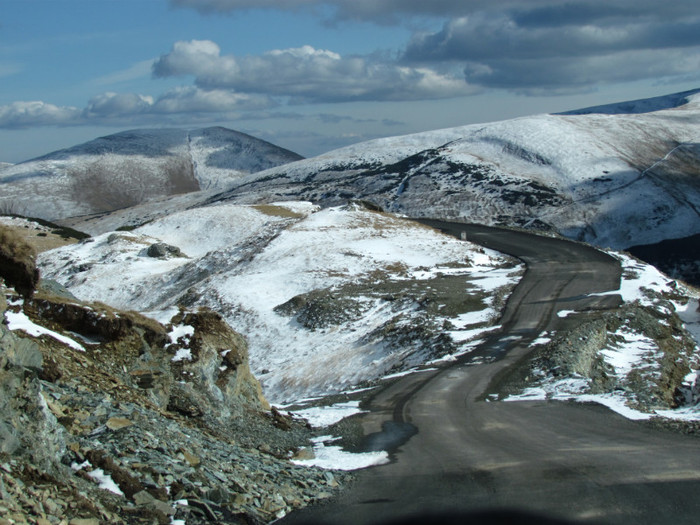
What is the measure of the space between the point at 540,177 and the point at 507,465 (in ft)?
309

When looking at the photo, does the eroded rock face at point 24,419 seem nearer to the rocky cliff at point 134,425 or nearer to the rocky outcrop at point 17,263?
the rocky cliff at point 134,425

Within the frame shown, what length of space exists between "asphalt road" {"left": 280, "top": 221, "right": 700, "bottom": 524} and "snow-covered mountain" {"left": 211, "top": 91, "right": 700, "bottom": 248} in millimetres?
67400

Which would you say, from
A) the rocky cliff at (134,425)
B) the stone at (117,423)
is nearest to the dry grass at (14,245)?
the rocky cliff at (134,425)

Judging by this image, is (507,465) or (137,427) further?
(507,465)

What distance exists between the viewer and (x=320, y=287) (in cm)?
4000

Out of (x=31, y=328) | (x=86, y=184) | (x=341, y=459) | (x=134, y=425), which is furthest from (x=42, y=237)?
(x=86, y=184)

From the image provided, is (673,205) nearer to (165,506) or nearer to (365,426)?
(365,426)

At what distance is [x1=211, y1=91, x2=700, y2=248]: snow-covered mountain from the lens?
84625 mm

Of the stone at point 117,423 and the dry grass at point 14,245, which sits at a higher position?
the dry grass at point 14,245

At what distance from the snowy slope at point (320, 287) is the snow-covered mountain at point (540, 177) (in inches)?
1338

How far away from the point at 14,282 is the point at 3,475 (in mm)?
7212

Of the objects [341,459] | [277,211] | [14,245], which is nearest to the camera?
[14,245]

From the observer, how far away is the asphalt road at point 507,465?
30.9ft

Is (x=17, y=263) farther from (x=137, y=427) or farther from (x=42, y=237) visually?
(x=42, y=237)
